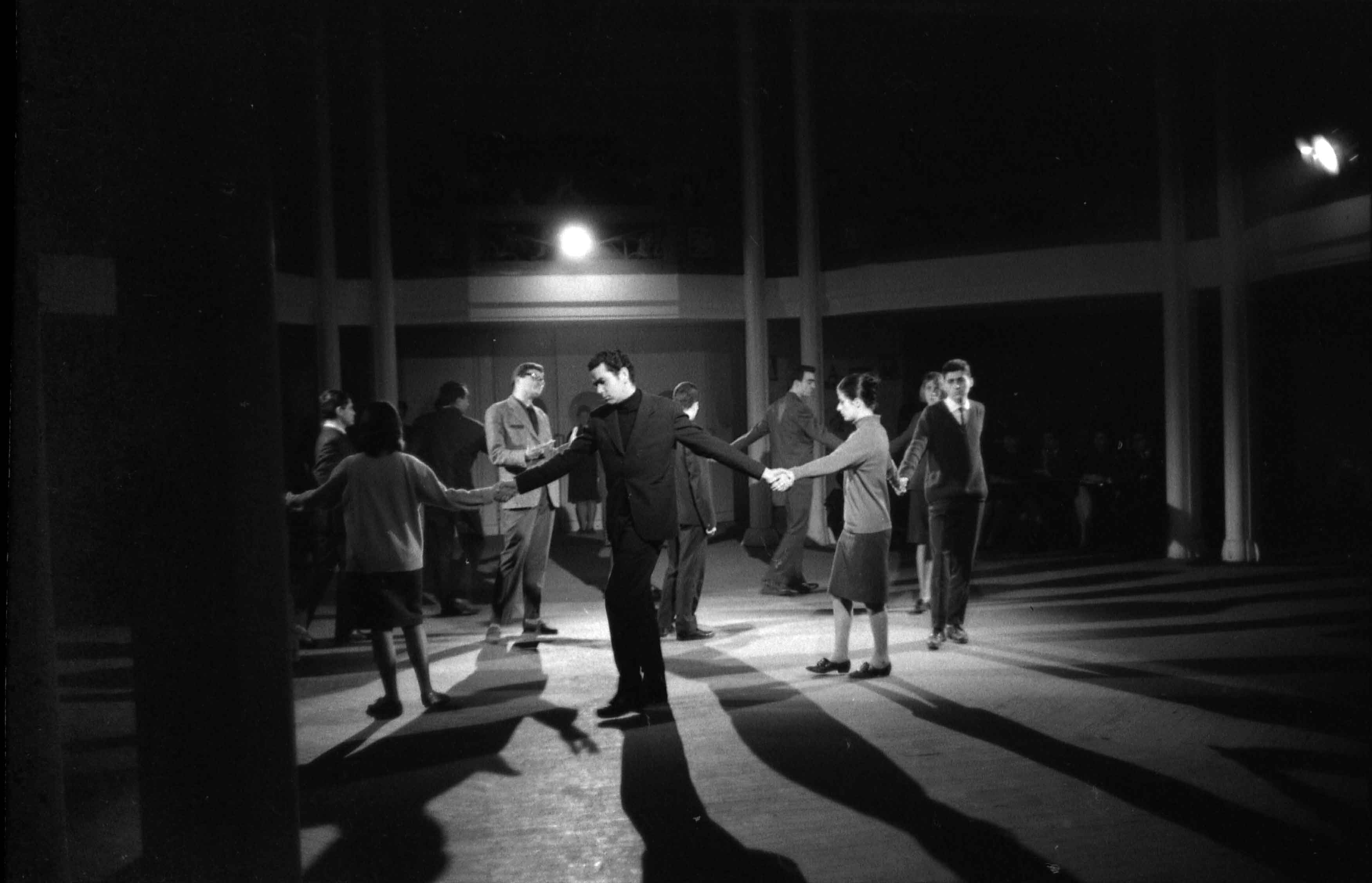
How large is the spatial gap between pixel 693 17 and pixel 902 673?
31.7ft

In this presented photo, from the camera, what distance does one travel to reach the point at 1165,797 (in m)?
3.91

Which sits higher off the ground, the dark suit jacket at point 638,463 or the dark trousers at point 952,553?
the dark suit jacket at point 638,463

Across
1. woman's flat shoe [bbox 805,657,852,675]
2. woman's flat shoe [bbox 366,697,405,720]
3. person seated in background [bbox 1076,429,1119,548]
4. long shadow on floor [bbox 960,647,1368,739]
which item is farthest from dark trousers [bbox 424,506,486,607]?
person seated in background [bbox 1076,429,1119,548]

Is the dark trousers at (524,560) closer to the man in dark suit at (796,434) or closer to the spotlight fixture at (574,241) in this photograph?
the man in dark suit at (796,434)

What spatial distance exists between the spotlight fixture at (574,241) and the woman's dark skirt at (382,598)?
875cm

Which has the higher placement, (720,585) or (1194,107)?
(1194,107)

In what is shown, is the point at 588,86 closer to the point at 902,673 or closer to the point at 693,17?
the point at 693,17

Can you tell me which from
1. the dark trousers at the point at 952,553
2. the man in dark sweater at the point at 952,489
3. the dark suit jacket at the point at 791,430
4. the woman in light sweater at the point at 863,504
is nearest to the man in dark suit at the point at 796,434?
the dark suit jacket at the point at 791,430

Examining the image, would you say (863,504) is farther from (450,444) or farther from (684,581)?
(450,444)

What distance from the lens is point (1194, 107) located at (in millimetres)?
9773

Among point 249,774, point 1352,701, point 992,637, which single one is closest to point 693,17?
point 992,637

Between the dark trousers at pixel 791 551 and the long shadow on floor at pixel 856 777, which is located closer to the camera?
the long shadow on floor at pixel 856 777

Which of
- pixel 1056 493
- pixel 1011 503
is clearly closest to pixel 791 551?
Result: pixel 1011 503

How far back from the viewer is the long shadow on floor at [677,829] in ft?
10.9
